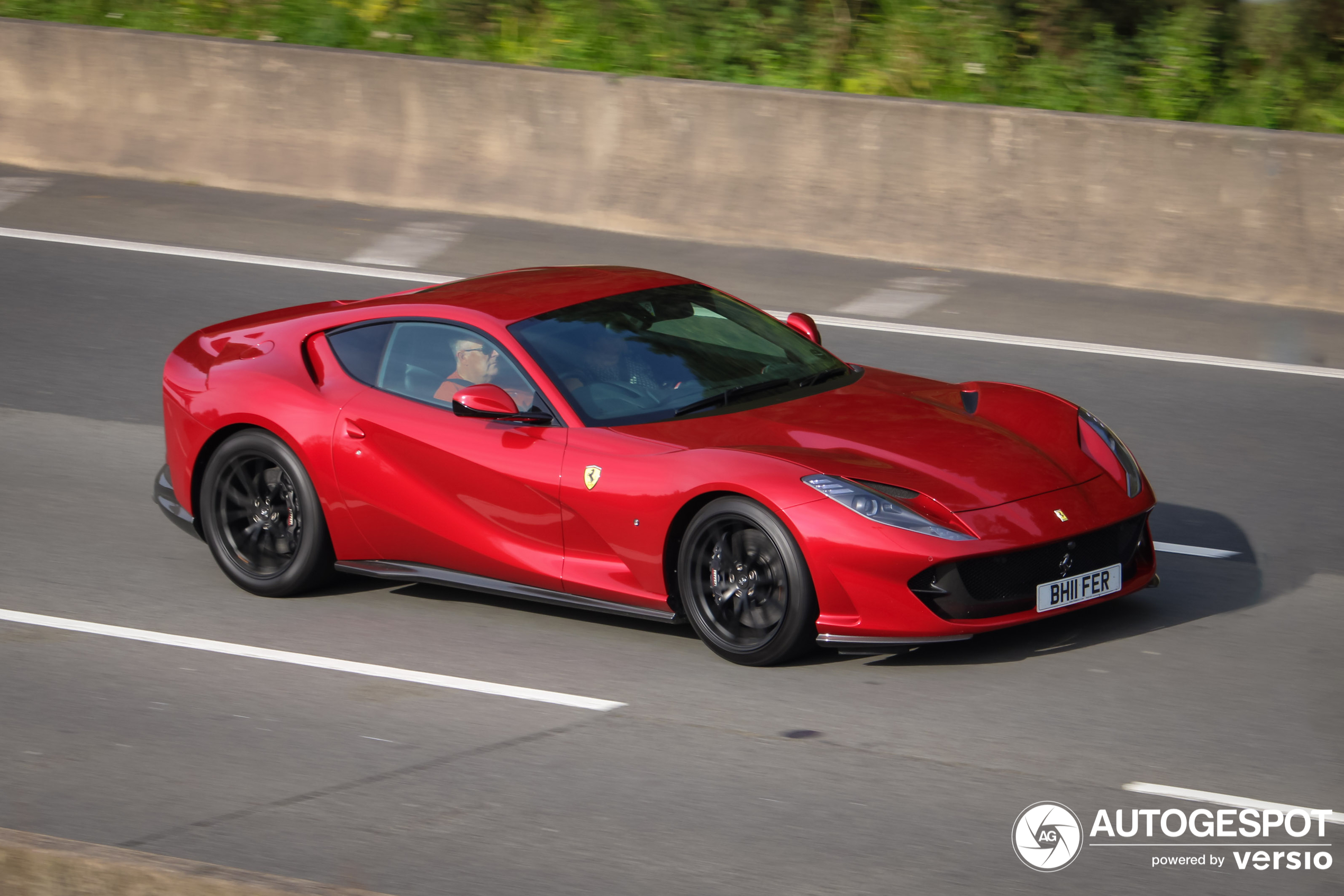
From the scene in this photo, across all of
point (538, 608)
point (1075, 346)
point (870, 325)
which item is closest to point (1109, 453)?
point (538, 608)

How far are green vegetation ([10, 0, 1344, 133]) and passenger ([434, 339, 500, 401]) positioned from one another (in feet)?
26.3

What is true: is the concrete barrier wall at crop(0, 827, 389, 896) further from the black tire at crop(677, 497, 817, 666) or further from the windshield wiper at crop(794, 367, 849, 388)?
the windshield wiper at crop(794, 367, 849, 388)

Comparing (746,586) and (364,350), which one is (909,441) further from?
(364,350)

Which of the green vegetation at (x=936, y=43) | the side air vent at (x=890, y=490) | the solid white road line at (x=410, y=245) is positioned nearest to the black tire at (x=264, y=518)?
the side air vent at (x=890, y=490)

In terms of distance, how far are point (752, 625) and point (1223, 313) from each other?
681 cm

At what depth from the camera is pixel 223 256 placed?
1366cm

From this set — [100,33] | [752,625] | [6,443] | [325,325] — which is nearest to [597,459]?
[752,625]

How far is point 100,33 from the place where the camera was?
1593cm

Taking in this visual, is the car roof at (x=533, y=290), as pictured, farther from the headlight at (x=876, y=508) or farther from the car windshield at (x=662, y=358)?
the headlight at (x=876, y=508)

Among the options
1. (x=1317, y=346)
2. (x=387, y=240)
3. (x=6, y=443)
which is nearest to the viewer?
(x=6, y=443)

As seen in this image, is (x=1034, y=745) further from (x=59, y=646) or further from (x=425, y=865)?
(x=59, y=646)

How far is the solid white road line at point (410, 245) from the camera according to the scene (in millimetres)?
13547

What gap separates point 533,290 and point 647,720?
229cm

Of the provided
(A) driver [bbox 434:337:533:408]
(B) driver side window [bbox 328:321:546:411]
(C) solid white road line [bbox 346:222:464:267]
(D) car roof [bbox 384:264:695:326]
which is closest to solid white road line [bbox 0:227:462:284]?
(C) solid white road line [bbox 346:222:464:267]
